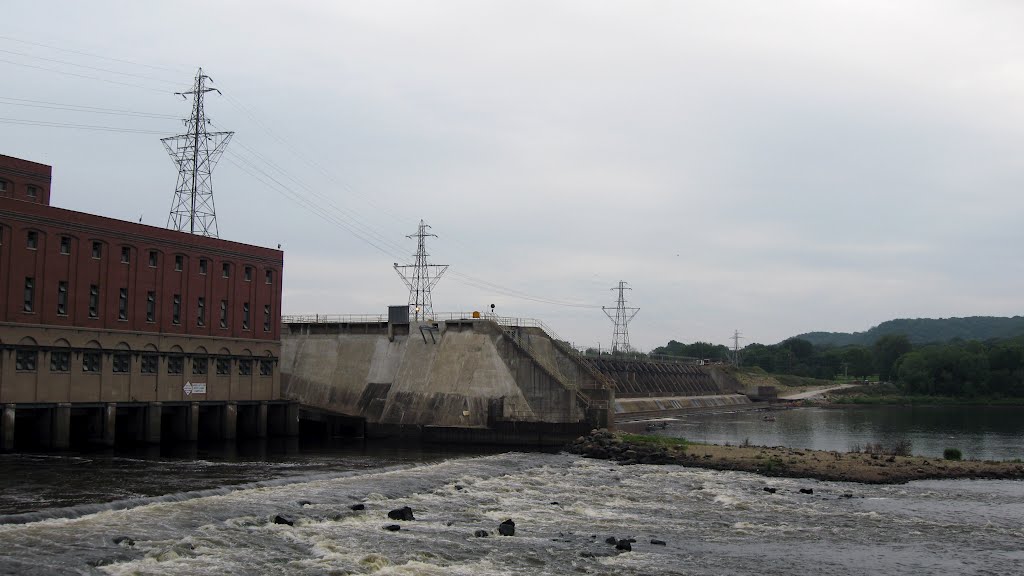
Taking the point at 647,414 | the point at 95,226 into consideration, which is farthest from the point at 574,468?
the point at 647,414

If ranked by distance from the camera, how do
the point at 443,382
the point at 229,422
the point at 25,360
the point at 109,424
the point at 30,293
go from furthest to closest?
the point at 443,382 → the point at 229,422 → the point at 109,424 → the point at 30,293 → the point at 25,360

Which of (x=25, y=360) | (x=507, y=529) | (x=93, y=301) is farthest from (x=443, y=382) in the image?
(x=507, y=529)

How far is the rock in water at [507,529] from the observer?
32.7 m

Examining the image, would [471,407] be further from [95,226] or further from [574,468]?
[95,226]

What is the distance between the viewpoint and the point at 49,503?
1339 inches

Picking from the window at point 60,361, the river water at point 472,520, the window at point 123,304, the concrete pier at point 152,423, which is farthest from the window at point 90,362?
the river water at point 472,520

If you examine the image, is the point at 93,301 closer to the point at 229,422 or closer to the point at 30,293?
the point at 30,293

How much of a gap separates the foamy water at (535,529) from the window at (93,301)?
24283 millimetres

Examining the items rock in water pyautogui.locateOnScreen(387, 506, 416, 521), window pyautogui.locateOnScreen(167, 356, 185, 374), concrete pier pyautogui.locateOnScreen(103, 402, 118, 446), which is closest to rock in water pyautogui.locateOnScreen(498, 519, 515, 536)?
rock in water pyautogui.locateOnScreen(387, 506, 416, 521)

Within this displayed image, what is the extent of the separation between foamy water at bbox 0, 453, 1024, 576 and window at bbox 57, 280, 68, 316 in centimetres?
2420

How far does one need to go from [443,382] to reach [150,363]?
74.9 ft

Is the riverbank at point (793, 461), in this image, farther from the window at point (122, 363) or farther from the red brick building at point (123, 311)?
the window at point (122, 363)

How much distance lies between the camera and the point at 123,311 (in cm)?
6150

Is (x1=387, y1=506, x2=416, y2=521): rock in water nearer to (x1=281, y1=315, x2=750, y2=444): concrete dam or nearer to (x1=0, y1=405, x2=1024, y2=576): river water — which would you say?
(x1=0, y1=405, x2=1024, y2=576): river water
